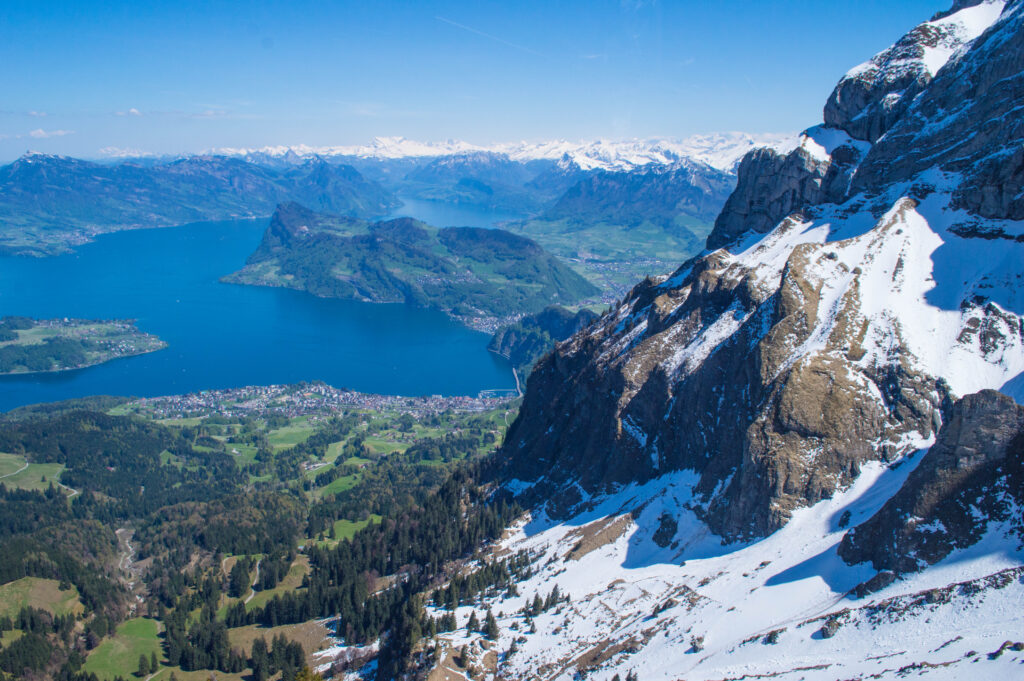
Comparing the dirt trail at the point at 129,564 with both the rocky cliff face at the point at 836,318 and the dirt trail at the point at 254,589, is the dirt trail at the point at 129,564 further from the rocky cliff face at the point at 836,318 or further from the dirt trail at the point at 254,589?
the rocky cliff face at the point at 836,318

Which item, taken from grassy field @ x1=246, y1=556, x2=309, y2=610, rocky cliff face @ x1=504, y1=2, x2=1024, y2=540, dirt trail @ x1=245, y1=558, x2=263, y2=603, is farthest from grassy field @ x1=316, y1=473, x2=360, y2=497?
rocky cliff face @ x1=504, y1=2, x2=1024, y2=540

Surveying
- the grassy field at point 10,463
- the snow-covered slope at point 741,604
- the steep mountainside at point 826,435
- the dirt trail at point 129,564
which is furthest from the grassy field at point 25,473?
the snow-covered slope at point 741,604

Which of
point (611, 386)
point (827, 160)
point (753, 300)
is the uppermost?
point (827, 160)

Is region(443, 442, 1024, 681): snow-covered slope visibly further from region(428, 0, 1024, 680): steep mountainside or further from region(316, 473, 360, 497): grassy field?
region(316, 473, 360, 497): grassy field

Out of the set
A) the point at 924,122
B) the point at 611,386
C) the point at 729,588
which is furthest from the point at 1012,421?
the point at 924,122

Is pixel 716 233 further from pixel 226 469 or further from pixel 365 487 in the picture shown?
pixel 226 469

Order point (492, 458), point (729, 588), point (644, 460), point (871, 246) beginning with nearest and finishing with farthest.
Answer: point (729, 588) < point (871, 246) < point (644, 460) < point (492, 458)

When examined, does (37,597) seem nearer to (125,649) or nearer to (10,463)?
(125,649)
